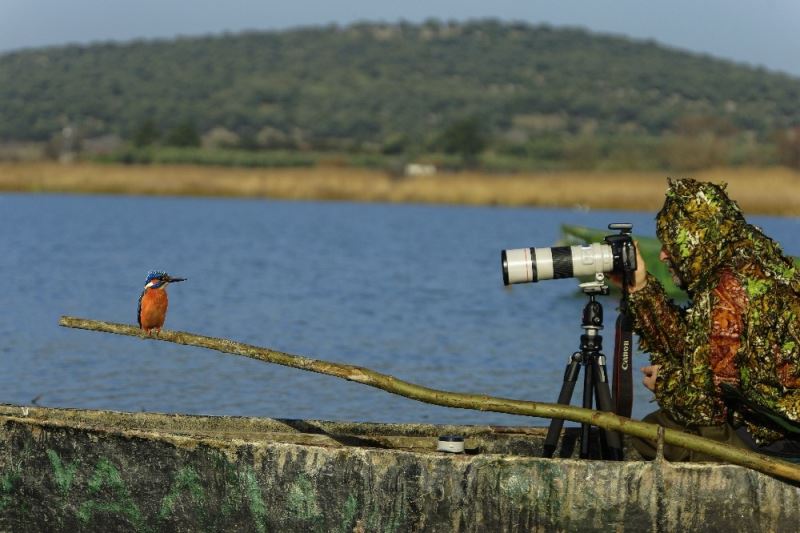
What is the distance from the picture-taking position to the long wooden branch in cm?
688

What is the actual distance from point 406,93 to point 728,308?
5591 inches

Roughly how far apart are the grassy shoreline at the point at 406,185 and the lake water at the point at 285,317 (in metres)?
2.97

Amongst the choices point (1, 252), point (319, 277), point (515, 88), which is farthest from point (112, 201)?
point (515, 88)

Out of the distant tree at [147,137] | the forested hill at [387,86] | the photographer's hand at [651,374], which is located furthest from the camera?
the forested hill at [387,86]

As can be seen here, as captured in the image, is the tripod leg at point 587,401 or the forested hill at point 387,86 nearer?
the tripod leg at point 587,401

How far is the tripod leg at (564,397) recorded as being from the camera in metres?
7.50

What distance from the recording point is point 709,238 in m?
6.84

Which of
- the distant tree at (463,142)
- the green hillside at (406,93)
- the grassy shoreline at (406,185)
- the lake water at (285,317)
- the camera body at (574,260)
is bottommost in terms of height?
the lake water at (285,317)

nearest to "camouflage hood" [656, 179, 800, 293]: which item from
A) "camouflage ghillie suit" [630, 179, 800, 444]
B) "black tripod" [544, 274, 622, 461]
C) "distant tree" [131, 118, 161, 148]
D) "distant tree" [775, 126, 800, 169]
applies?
"camouflage ghillie suit" [630, 179, 800, 444]

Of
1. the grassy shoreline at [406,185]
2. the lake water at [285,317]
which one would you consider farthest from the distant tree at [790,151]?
the lake water at [285,317]

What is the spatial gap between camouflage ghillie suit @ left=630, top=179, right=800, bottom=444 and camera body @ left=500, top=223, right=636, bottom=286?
0.62ft

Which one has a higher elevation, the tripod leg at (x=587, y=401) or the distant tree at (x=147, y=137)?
the distant tree at (x=147, y=137)

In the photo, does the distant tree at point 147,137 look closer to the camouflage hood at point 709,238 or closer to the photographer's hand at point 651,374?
the photographer's hand at point 651,374

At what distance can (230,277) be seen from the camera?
2914 centimetres
